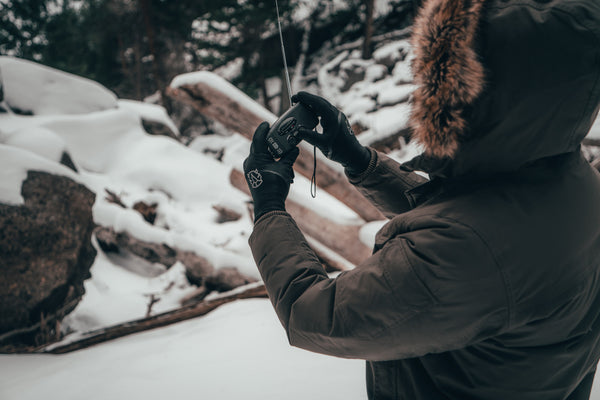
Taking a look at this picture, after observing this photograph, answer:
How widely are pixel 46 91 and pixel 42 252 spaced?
23.7 ft

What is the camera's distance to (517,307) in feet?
2.10

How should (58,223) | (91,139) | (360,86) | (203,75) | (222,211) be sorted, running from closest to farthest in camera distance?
(203,75)
(58,223)
(222,211)
(91,139)
(360,86)

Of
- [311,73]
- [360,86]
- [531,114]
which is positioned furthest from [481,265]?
[311,73]

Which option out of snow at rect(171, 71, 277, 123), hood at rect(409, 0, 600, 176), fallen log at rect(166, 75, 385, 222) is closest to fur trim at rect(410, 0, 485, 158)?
hood at rect(409, 0, 600, 176)

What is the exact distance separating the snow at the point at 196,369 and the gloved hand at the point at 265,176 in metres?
1.13

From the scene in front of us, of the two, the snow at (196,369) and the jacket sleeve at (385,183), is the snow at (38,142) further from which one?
the jacket sleeve at (385,183)

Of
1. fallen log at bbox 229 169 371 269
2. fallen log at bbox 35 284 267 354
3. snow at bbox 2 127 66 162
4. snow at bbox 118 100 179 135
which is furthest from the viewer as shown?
snow at bbox 118 100 179 135

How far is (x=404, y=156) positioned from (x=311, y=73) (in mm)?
12134

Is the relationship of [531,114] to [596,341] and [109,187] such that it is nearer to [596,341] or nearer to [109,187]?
[596,341]

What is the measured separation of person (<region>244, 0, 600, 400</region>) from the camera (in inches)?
24.3

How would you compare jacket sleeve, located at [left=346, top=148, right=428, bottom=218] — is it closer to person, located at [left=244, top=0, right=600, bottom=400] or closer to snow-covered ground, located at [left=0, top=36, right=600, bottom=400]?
snow-covered ground, located at [left=0, top=36, right=600, bottom=400]

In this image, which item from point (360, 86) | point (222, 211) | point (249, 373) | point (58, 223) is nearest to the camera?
point (249, 373)

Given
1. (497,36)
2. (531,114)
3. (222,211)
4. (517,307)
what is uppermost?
(497,36)

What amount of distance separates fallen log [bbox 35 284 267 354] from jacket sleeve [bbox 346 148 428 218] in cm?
177
